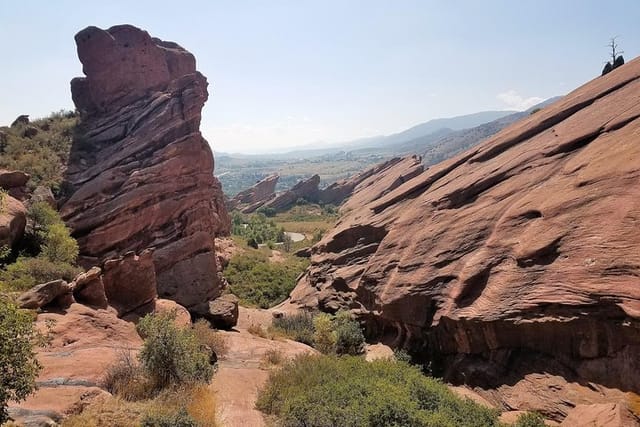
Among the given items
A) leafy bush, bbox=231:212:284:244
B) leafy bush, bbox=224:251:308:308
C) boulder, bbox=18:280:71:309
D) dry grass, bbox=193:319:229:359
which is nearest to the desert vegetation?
dry grass, bbox=193:319:229:359

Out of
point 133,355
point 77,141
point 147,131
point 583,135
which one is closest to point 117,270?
point 133,355

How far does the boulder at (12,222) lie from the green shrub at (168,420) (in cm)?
1433

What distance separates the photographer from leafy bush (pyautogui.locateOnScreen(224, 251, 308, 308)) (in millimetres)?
37938

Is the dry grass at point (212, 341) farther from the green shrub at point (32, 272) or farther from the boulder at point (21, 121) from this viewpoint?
the boulder at point (21, 121)

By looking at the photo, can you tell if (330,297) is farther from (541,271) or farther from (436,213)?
(541,271)

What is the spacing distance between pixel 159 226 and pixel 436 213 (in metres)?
18.4

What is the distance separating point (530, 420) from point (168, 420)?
9.64m

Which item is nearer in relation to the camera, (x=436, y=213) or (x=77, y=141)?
(x=436, y=213)

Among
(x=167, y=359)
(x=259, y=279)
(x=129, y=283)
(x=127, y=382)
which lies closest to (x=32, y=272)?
(x=129, y=283)

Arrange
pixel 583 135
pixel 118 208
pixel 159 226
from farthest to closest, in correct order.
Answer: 1. pixel 159 226
2. pixel 118 208
3. pixel 583 135

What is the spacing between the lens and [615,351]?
37.7 ft

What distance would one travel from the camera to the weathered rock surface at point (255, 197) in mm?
123938

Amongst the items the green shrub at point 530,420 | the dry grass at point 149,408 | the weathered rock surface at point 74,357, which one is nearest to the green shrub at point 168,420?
the dry grass at point 149,408

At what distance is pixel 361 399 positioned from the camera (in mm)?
10742
